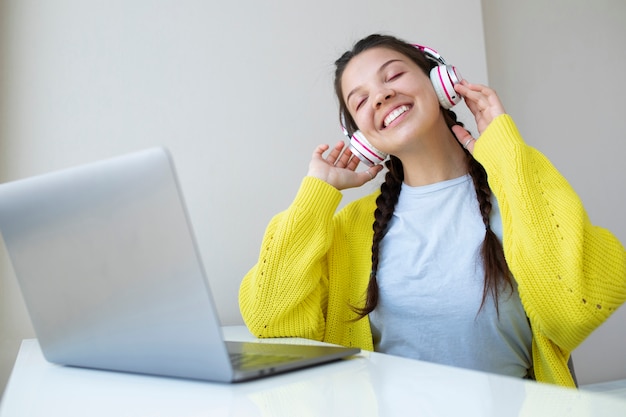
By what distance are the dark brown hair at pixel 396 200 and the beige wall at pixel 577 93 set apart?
74 centimetres

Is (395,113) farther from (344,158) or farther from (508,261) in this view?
(508,261)

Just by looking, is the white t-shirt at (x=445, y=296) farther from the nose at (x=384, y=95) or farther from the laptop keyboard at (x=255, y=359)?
the laptop keyboard at (x=255, y=359)

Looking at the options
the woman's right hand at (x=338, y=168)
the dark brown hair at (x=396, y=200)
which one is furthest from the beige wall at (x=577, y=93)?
the woman's right hand at (x=338, y=168)

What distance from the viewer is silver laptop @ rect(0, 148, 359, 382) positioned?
0.62 meters

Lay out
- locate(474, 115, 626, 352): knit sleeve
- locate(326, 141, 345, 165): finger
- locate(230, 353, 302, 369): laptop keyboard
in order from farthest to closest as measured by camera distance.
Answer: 1. locate(326, 141, 345, 165): finger
2. locate(474, 115, 626, 352): knit sleeve
3. locate(230, 353, 302, 369): laptop keyboard

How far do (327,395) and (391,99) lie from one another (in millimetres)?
1020

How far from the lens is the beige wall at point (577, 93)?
7.24ft

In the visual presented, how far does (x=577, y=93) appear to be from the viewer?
90.0 inches

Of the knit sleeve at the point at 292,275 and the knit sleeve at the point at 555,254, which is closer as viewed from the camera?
the knit sleeve at the point at 555,254

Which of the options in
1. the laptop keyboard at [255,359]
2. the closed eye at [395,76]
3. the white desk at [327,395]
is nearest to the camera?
the white desk at [327,395]

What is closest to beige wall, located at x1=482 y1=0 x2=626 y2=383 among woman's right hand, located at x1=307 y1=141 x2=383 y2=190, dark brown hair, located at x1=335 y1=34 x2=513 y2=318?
dark brown hair, located at x1=335 y1=34 x2=513 y2=318

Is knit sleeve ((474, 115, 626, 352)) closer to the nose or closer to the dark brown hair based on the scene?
the dark brown hair

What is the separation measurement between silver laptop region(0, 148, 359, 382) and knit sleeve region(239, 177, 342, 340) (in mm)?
490

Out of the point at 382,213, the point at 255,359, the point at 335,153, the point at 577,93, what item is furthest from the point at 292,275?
the point at 577,93
